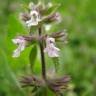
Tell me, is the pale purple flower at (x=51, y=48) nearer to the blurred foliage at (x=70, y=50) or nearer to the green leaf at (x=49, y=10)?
the green leaf at (x=49, y=10)

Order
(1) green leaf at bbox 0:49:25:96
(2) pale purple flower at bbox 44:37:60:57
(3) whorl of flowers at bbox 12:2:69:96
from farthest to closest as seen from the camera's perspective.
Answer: (1) green leaf at bbox 0:49:25:96 < (3) whorl of flowers at bbox 12:2:69:96 < (2) pale purple flower at bbox 44:37:60:57

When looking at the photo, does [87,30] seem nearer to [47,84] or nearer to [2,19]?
[2,19]

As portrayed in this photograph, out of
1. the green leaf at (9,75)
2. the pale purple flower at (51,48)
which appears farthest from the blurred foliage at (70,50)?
the pale purple flower at (51,48)

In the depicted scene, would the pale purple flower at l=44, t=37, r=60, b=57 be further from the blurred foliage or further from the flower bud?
the blurred foliage

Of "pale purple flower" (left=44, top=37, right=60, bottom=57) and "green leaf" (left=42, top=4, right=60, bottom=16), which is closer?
"pale purple flower" (left=44, top=37, right=60, bottom=57)

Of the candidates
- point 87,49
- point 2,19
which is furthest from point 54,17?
point 2,19

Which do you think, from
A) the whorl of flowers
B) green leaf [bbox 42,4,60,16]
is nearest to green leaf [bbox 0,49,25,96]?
the whorl of flowers

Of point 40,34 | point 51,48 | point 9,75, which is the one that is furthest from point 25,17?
point 9,75
